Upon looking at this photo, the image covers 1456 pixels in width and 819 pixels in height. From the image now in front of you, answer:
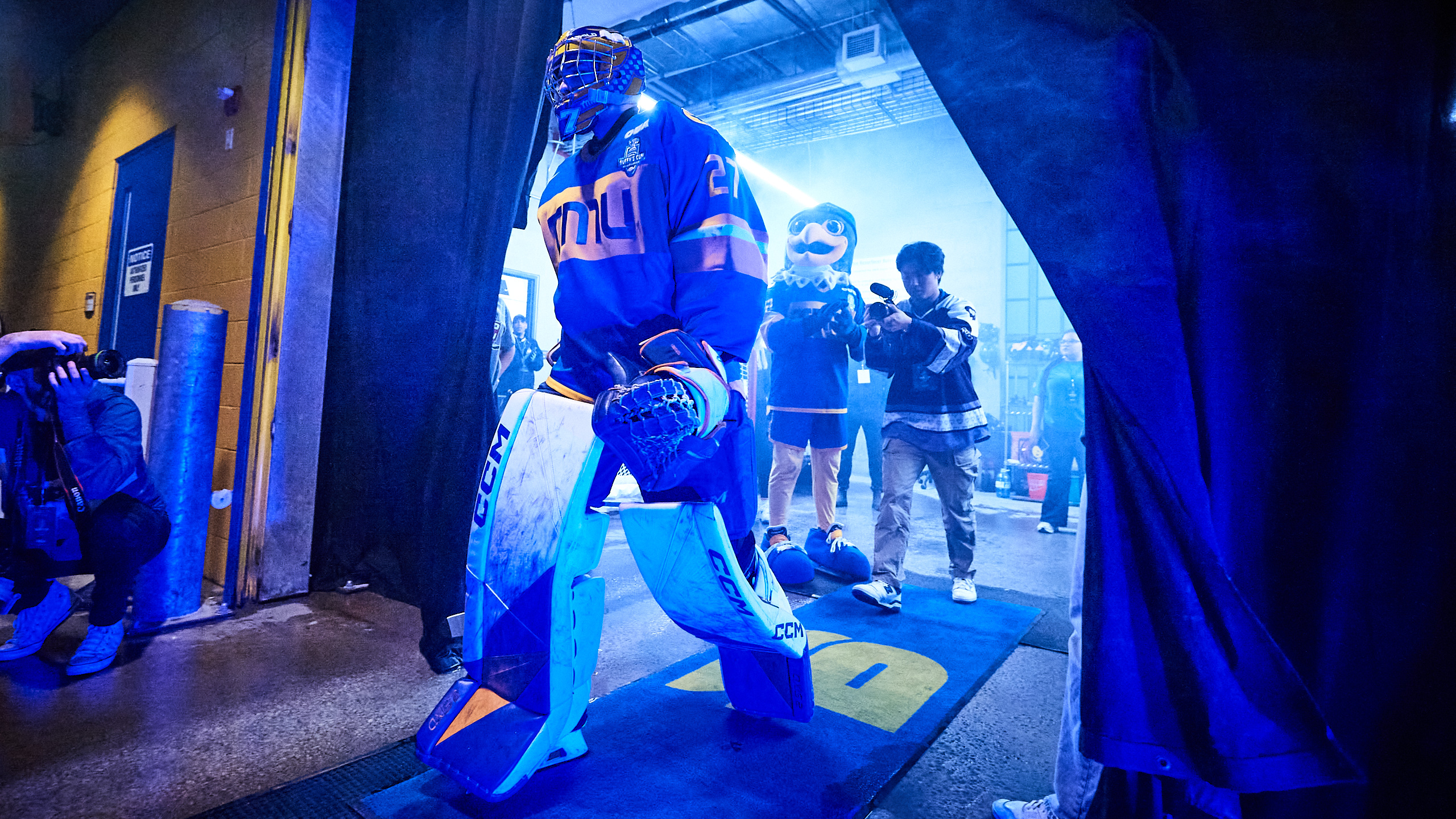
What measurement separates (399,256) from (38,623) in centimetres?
202

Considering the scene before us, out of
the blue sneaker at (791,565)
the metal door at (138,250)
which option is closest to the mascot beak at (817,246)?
the blue sneaker at (791,565)

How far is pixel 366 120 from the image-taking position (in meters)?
3.22

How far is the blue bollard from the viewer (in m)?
2.69

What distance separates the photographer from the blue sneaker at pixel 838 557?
146 inches

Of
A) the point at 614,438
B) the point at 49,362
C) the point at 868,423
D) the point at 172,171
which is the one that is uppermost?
the point at 172,171

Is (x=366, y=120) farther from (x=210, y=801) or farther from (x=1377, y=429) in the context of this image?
(x=1377, y=429)

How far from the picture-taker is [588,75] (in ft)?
4.83

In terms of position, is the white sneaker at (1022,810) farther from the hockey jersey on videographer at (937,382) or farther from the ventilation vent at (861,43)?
the ventilation vent at (861,43)

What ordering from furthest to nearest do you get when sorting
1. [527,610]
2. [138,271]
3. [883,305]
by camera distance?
[138,271], [883,305], [527,610]

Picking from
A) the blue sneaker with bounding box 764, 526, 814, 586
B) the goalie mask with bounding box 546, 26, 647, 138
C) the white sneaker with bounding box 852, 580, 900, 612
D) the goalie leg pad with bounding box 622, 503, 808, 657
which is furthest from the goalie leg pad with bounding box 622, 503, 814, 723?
the blue sneaker with bounding box 764, 526, 814, 586

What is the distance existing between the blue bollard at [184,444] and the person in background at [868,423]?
524cm

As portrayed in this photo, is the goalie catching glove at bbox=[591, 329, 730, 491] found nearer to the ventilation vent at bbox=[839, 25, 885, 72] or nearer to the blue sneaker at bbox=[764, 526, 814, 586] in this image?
the blue sneaker at bbox=[764, 526, 814, 586]

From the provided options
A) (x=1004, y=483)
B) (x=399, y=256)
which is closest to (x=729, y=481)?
(x=399, y=256)

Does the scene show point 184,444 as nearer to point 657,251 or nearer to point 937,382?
point 657,251
